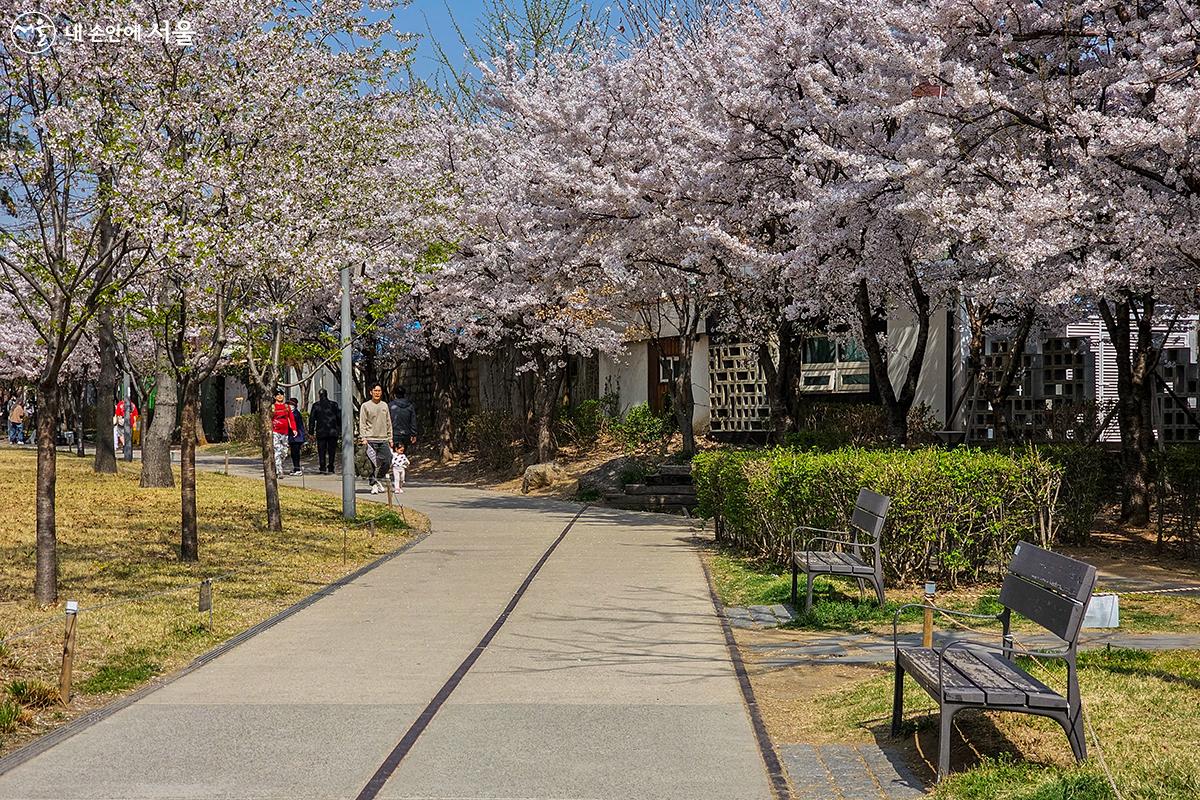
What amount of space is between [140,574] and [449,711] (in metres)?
5.97

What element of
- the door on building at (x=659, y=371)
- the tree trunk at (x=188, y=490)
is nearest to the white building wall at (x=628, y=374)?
the door on building at (x=659, y=371)

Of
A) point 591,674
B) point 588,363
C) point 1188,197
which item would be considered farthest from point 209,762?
point 588,363

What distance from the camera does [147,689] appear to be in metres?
7.32

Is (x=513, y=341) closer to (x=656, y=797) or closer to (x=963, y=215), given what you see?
(x=963, y=215)

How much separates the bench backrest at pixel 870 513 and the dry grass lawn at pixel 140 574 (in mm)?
4663

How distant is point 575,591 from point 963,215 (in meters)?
4.99

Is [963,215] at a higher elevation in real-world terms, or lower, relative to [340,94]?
lower

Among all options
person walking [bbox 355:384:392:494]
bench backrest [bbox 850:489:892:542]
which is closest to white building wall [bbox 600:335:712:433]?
person walking [bbox 355:384:392:494]

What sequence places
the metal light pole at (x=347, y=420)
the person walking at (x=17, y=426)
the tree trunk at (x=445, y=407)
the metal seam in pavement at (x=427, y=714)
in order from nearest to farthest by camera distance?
the metal seam in pavement at (x=427, y=714) < the metal light pole at (x=347, y=420) < the tree trunk at (x=445, y=407) < the person walking at (x=17, y=426)

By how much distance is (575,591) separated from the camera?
11.1 metres

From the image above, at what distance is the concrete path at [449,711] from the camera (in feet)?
17.8

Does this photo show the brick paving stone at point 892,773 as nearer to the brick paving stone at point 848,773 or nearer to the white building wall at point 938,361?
the brick paving stone at point 848,773

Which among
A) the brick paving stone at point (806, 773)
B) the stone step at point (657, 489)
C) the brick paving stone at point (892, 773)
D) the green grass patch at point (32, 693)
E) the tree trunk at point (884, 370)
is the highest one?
the tree trunk at point (884, 370)

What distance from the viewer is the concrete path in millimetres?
5426
